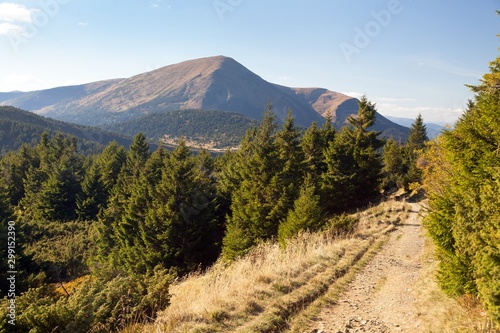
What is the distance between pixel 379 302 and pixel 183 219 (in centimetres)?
1899

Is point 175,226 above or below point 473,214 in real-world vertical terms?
below

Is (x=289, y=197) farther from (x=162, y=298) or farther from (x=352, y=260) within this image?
(x=162, y=298)

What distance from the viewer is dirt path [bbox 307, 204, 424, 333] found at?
656 centimetres

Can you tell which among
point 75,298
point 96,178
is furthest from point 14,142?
point 75,298

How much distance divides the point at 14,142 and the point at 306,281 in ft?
722

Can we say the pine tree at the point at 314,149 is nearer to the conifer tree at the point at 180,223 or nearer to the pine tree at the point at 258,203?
the pine tree at the point at 258,203

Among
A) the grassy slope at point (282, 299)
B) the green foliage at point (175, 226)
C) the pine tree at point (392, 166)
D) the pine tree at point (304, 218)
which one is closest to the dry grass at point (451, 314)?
the grassy slope at point (282, 299)

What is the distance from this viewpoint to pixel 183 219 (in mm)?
24656

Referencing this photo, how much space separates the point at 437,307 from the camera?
709cm

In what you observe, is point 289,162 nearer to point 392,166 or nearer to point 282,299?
point 282,299

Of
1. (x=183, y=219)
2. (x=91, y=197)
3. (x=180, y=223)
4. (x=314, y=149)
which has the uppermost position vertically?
(x=314, y=149)

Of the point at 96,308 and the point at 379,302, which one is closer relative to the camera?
the point at 96,308

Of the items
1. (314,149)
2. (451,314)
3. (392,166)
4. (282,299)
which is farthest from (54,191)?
(451,314)

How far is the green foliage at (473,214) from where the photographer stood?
5.39 meters
